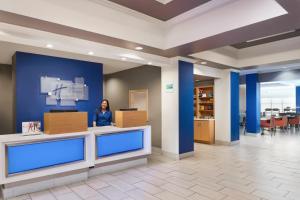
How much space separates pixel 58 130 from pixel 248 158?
16.6ft

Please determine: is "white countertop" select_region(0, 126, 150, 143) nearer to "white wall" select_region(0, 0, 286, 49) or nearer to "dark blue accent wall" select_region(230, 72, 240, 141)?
"white wall" select_region(0, 0, 286, 49)

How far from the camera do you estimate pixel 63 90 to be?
19.3 feet

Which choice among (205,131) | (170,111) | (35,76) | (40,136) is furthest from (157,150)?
(35,76)

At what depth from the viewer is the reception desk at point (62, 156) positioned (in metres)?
3.21

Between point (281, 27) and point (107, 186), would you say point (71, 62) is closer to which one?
point (107, 186)

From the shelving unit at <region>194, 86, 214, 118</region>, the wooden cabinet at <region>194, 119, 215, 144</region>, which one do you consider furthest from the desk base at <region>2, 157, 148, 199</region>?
the shelving unit at <region>194, 86, 214, 118</region>

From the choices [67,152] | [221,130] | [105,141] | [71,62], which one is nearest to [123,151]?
[105,141]

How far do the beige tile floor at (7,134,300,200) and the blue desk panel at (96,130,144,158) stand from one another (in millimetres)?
493

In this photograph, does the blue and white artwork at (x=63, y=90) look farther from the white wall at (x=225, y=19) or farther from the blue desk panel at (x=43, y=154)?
the white wall at (x=225, y=19)

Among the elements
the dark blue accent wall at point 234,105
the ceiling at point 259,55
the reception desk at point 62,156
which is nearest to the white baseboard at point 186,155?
the reception desk at point 62,156

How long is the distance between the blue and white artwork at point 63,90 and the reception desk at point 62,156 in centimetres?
222

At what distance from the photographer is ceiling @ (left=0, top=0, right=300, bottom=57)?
305 cm

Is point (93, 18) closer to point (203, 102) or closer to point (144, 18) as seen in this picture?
point (144, 18)

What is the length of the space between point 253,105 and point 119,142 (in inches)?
308
